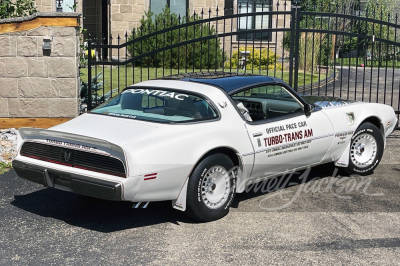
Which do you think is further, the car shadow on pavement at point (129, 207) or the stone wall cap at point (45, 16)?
the stone wall cap at point (45, 16)

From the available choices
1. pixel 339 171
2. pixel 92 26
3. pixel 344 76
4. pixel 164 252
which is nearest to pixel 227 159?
pixel 164 252

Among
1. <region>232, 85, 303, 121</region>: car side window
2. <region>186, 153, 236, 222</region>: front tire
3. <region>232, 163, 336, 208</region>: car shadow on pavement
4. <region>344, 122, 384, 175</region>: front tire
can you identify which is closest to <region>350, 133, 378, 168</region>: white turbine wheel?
<region>344, 122, 384, 175</region>: front tire

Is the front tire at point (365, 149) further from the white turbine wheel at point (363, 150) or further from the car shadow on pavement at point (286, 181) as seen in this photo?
the car shadow on pavement at point (286, 181)

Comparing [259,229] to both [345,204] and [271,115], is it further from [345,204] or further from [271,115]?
[271,115]

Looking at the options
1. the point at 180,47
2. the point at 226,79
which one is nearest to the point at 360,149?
the point at 226,79

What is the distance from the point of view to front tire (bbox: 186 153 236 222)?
19.9 feet

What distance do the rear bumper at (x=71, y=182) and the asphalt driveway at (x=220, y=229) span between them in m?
0.44

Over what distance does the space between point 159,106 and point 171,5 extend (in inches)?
677

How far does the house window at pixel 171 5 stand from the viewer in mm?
23266

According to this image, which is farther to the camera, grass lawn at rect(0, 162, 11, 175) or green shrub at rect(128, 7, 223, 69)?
green shrub at rect(128, 7, 223, 69)

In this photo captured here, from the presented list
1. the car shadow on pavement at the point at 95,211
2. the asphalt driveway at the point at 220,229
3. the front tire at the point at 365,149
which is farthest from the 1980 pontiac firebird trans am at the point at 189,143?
the car shadow on pavement at the point at 95,211

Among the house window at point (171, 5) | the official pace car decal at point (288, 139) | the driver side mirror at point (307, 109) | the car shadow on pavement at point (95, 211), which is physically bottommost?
the car shadow on pavement at point (95, 211)

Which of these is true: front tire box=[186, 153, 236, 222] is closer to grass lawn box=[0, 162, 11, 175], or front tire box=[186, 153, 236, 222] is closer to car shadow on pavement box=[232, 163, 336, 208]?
car shadow on pavement box=[232, 163, 336, 208]

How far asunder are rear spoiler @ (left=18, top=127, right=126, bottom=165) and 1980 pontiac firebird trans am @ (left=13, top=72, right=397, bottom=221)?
0.01 meters
